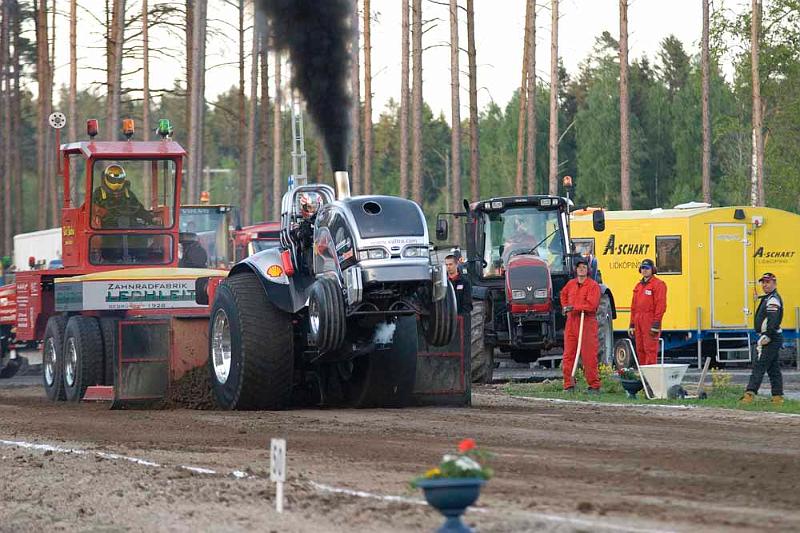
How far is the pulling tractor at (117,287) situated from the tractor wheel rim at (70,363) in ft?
0.07

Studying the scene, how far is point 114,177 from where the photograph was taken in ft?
73.2

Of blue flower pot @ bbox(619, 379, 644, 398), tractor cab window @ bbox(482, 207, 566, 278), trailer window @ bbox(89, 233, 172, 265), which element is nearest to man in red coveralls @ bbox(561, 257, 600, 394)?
blue flower pot @ bbox(619, 379, 644, 398)

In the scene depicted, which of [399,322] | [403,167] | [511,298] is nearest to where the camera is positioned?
[399,322]

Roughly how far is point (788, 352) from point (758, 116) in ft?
68.8

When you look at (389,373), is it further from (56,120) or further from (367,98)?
(367,98)

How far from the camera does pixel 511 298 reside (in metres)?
22.7

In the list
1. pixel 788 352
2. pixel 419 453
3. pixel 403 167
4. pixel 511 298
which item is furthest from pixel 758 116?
pixel 419 453

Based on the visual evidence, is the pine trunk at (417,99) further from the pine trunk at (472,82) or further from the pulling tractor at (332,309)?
the pulling tractor at (332,309)

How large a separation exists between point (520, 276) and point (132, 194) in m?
5.92

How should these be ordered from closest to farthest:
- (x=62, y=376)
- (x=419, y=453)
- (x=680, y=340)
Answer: (x=419, y=453), (x=62, y=376), (x=680, y=340)

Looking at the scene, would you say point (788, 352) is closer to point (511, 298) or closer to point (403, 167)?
point (511, 298)

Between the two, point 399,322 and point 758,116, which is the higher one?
point 758,116

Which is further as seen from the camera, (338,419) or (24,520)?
(338,419)

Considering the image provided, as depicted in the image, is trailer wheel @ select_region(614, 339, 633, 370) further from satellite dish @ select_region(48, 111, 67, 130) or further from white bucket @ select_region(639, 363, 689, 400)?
satellite dish @ select_region(48, 111, 67, 130)
